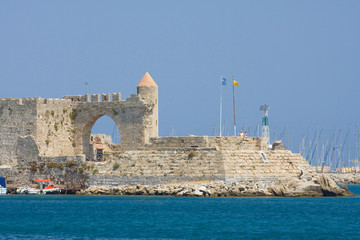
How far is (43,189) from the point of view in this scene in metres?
48.4

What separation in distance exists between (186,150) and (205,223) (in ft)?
40.1

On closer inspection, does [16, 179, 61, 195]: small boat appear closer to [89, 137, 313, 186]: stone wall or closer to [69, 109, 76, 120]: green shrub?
[89, 137, 313, 186]: stone wall

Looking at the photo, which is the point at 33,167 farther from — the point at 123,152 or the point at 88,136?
the point at 123,152

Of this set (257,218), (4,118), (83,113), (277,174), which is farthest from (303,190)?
(4,118)

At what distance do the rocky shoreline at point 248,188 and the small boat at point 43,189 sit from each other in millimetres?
4962

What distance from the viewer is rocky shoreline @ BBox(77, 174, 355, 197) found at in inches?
1730

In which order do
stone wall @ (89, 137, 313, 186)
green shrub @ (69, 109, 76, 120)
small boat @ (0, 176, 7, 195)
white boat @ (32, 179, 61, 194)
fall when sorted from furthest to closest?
1. green shrub @ (69, 109, 76, 120)
2. small boat @ (0, 176, 7, 195)
3. white boat @ (32, 179, 61, 194)
4. stone wall @ (89, 137, 313, 186)

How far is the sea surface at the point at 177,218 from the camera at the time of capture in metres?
31.0

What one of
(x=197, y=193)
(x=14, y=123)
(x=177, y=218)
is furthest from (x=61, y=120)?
(x=177, y=218)

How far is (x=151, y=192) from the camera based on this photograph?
45125mm

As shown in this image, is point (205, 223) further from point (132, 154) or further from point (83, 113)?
point (83, 113)

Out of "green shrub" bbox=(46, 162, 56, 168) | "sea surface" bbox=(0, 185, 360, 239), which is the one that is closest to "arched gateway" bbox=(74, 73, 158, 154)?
"green shrub" bbox=(46, 162, 56, 168)

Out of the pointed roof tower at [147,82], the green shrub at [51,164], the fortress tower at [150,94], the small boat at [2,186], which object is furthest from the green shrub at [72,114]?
the small boat at [2,186]

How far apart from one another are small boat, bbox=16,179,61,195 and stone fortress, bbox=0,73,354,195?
36 cm
